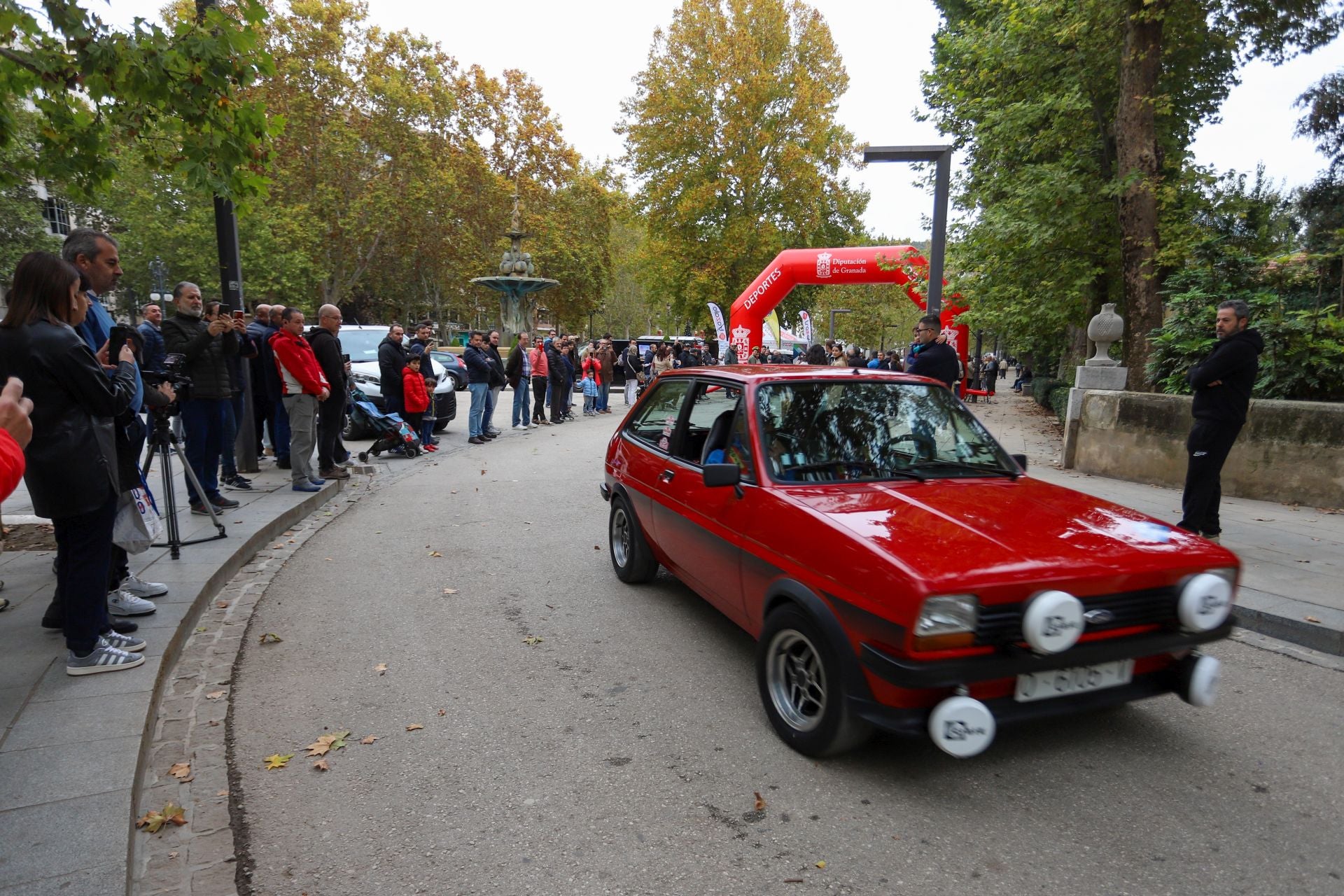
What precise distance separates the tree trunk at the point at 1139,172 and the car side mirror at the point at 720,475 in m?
9.62

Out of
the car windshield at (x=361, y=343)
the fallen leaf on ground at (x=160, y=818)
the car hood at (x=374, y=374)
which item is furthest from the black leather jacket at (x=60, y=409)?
the car windshield at (x=361, y=343)

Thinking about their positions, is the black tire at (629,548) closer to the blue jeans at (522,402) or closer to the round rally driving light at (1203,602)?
the round rally driving light at (1203,602)

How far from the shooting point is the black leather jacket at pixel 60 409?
346 cm

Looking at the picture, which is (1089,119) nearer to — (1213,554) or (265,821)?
(1213,554)

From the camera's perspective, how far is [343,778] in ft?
10.3

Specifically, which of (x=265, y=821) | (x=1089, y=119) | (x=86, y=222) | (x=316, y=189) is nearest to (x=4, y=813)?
(x=265, y=821)

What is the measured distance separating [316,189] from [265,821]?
1500 inches

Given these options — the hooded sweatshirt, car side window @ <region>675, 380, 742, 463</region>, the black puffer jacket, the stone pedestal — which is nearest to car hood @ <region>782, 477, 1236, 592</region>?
car side window @ <region>675, 380, 742, 463</region>

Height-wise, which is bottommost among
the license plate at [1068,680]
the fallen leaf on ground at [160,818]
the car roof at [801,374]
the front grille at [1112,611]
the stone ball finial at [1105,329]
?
the fallen leaf on ground at [160,818]

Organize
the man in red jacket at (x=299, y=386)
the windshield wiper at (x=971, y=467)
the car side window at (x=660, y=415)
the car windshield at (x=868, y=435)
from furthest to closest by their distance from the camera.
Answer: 1. the man in red jacket at (x=299, y=386)
2. the car side window at (x=660, y=415)
3. the windshield wiper at (x=971, y=467)
4. the car windshield at (x=868, y=435)

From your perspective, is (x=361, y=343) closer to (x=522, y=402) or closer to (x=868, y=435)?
(x=522, y=402)

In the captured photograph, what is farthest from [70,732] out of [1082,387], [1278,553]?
[1082,387]

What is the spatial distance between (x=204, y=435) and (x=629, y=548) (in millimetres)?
4289

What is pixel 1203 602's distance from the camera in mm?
3010
